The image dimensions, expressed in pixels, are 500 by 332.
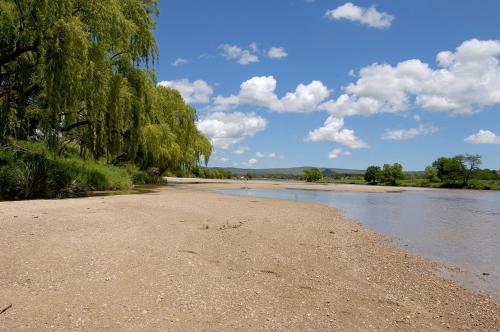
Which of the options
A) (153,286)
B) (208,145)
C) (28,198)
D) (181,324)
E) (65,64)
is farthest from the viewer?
(208,145)

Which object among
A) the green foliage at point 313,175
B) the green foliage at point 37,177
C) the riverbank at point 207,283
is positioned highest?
the green foliage at point 313,175

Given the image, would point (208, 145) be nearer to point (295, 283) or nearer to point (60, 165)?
point (60, 165)

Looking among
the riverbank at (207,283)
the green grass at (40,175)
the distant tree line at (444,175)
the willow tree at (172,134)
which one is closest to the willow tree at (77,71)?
the green grass at (40,175)

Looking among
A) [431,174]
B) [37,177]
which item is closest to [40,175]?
[37,177]

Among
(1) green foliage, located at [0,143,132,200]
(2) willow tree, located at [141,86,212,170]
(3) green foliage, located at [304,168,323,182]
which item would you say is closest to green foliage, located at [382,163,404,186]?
(3) green foliage, located at [304,168,323,182]

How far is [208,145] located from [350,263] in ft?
121

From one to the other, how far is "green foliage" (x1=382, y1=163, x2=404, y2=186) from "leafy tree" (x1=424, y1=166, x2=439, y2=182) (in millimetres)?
5970

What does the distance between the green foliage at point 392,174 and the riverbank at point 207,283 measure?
8507 centimetres

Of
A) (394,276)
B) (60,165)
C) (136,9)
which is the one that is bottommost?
(394,276)

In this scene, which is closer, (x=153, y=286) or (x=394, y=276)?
(x=153, y=286)

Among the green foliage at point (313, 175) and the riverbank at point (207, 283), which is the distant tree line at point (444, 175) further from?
the riverbank at point (207, 283)

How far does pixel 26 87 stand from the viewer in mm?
15227

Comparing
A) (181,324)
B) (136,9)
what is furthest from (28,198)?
(181,324)

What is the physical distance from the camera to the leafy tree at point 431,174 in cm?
8931
